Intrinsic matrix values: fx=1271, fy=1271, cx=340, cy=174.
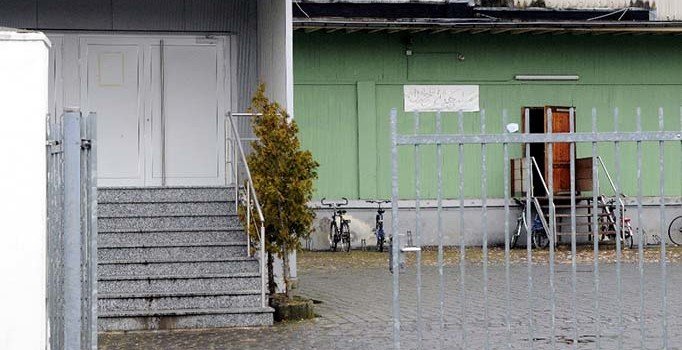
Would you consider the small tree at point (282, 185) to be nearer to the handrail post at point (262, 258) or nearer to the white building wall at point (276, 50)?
the handrail post at point (262, 258)

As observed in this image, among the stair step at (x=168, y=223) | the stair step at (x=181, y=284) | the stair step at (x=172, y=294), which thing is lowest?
the stair step at (x=172, y=294)

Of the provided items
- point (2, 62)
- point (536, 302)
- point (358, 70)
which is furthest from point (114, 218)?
point (358, 70)

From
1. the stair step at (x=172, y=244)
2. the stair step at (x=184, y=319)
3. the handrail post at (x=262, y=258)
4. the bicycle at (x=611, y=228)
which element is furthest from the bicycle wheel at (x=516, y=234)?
the stair step at (x=184, y=319)

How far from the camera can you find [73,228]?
809 cm

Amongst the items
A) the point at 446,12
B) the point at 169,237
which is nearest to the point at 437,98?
the point at 446,12

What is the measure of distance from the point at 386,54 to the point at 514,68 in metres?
2.74

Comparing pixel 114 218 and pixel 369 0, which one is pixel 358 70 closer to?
pixel 369 0

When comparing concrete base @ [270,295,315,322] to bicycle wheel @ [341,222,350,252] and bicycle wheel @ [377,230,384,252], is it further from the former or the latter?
bicycle wheel @ [377,230,384,252]

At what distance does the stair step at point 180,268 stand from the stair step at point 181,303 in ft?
2.11

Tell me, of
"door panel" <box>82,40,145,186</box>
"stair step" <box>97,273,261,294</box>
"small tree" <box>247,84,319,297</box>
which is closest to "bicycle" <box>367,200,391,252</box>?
"door panel" <box>82,40,145,186</box>

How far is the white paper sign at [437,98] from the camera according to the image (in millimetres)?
25672

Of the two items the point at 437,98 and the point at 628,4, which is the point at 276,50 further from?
the point at 628,4

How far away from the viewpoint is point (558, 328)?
44.6 ft

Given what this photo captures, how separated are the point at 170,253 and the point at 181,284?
0.96 metres
